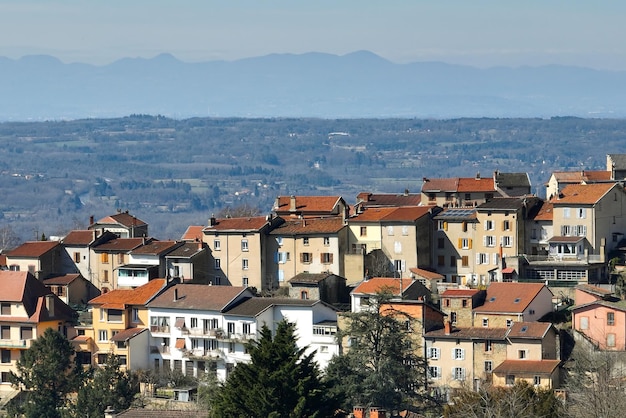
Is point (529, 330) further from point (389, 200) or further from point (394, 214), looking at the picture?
point (389, 200)

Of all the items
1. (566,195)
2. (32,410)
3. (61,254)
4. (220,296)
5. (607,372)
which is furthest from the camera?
(61,254)

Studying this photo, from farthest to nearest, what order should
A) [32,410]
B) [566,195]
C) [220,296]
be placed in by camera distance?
[566,195]
[220,296]
[32,410]

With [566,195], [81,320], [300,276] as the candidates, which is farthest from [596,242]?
[81,320]

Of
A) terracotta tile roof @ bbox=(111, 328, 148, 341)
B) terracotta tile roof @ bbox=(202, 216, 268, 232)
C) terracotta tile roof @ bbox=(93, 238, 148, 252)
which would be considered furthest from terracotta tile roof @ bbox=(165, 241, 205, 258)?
terracotta tile roof @ bbox=(111, 328, 148, 341)

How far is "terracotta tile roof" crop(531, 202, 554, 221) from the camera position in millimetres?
64188

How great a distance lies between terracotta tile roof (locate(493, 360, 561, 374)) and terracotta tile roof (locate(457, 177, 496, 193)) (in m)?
19.7

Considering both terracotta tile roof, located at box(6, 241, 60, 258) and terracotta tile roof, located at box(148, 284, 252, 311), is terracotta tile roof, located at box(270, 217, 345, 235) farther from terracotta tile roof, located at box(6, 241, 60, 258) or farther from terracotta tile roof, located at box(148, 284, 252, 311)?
terracotta tile roof, located at box(6, 241, 60, 258)

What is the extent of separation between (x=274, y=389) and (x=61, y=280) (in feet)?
87.5

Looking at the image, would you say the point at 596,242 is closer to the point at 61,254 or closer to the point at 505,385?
the point at 505,385

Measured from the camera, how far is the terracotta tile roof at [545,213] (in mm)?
64188

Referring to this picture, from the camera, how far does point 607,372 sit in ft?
161

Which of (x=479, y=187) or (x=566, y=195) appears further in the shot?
(x=479, y=187)

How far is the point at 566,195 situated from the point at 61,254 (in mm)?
21778

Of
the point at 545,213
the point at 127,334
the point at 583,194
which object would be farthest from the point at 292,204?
the point at 127,334
